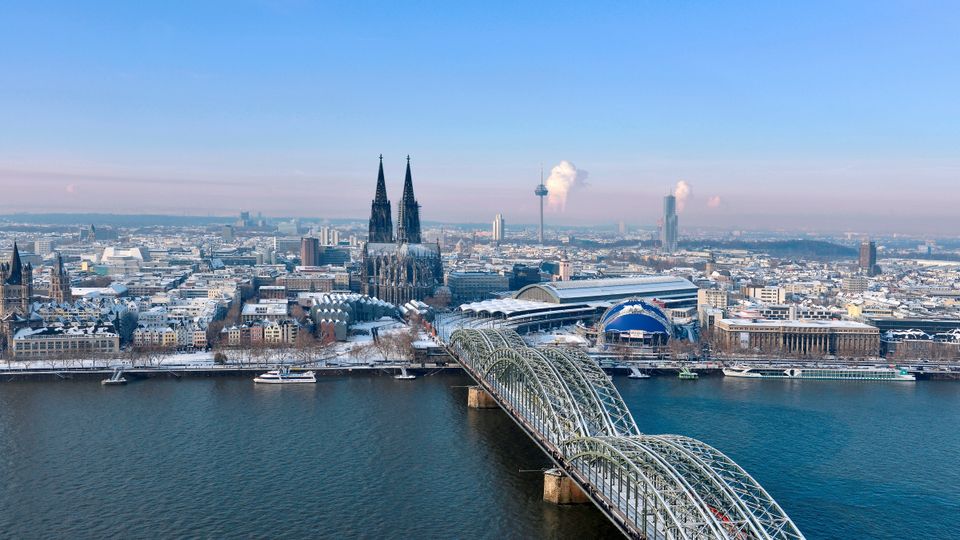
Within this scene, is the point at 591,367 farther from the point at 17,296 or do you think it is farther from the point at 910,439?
the point at 17,296

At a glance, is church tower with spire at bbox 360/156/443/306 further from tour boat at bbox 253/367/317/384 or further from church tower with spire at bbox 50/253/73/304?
tour boat at bbox 253/367/317/384

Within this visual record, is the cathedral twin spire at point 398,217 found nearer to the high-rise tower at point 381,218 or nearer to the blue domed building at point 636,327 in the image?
the high-rise tower at point 381,218

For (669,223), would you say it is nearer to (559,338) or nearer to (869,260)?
(869,260)

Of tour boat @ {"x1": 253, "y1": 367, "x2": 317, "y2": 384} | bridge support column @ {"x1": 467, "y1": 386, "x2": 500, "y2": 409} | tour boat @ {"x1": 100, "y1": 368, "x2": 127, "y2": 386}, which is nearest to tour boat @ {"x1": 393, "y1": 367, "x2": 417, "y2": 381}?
tour boat @ {"x1": 253, "y1": 367, "x2": 317, "y2": 384}

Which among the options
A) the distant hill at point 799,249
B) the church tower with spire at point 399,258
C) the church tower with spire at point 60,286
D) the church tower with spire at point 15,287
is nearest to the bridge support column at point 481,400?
the church tower with spire at point 15,287

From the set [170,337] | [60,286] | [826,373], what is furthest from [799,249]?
[170,337]

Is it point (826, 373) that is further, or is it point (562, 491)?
point (826, 373)
